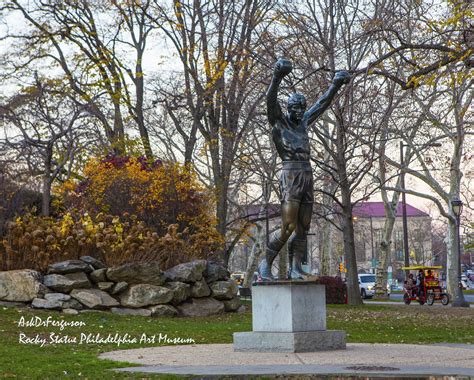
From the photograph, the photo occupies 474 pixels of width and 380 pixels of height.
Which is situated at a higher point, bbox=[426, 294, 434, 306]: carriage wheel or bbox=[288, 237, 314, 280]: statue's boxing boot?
bbox=[288, 237, 314, 280]: statue's boxing boot

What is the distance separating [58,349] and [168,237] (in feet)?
26.8

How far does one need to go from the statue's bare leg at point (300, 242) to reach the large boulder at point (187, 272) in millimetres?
8172

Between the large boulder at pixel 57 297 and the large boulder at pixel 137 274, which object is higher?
the large boulder at pixel 137 274

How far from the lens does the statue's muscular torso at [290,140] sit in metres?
10.6

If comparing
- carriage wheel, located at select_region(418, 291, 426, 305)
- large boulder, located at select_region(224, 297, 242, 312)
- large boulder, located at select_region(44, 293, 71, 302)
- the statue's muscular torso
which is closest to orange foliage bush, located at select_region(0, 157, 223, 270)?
large boulder, located at select_region(44, 293, 71, 302)

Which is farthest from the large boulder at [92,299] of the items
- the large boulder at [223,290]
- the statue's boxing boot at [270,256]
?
the statue's boxing boot at [270,256]

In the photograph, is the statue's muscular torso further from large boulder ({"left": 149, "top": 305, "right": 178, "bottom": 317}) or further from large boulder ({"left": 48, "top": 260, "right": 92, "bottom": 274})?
large boulder ({"left": 48, "top": 260, "right": 92, "bottom": 274})

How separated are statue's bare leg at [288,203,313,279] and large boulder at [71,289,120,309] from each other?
24.2 feet

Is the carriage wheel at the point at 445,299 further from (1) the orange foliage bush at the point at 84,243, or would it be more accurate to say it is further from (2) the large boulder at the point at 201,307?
(2) the large boulder at the point at 201,307

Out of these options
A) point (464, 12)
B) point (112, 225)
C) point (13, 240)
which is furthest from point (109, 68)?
point (464, 12)

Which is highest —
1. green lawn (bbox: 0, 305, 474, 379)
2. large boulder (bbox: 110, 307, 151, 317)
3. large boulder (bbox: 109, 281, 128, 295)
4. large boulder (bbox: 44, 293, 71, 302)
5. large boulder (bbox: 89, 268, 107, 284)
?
large boulder (bbox: 89, 268, 107, 284)

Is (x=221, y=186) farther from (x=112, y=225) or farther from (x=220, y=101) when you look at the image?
(x=112, y=225)

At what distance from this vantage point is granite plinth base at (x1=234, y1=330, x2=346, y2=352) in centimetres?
988

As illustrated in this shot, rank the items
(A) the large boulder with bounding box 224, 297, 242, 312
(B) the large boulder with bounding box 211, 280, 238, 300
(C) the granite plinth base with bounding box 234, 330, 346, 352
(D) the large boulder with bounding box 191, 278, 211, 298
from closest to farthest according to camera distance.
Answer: (C) the granite plinth base with bounding box 234, 330, 346, 352, (D) the large boulder with bounding box 191, 278, 211, 298, (B) the large boulder with bounding box 211, 280, 238, 300, (A) the large boulder with bounding box 224, 297, 242, 312
